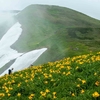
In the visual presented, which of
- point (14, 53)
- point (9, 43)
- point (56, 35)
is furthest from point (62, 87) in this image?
point (9, 43)

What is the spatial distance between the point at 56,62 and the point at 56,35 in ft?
322

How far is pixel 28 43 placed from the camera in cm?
13588

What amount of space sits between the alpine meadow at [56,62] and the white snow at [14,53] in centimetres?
330

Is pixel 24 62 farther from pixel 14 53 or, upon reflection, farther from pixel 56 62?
pixel 56 62

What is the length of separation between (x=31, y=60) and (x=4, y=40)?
205 feet

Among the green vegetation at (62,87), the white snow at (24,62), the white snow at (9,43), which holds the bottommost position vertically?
the white snow at (9,43)

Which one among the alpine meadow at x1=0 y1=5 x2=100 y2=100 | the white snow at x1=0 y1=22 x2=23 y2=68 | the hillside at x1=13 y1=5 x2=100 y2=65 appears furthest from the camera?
the white snow at x1=0 y1=22 x2=23 y2=68

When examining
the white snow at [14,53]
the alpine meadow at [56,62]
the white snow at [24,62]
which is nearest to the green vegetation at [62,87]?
the alpine meadow at [56,62]

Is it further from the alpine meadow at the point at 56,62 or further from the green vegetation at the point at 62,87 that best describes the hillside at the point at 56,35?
the green vegetation at the point at 62,87

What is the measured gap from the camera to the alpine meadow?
508 inches

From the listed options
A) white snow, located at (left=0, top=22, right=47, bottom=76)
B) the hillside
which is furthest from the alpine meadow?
white snow, located at (left=0, top=22, right=47, bottom=76)

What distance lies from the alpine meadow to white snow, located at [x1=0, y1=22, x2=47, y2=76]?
3.30 meters

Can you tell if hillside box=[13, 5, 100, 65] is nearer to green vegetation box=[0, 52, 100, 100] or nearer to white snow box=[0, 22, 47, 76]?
white snow box=[0, 22, 47, 76]

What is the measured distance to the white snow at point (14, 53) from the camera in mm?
87438
